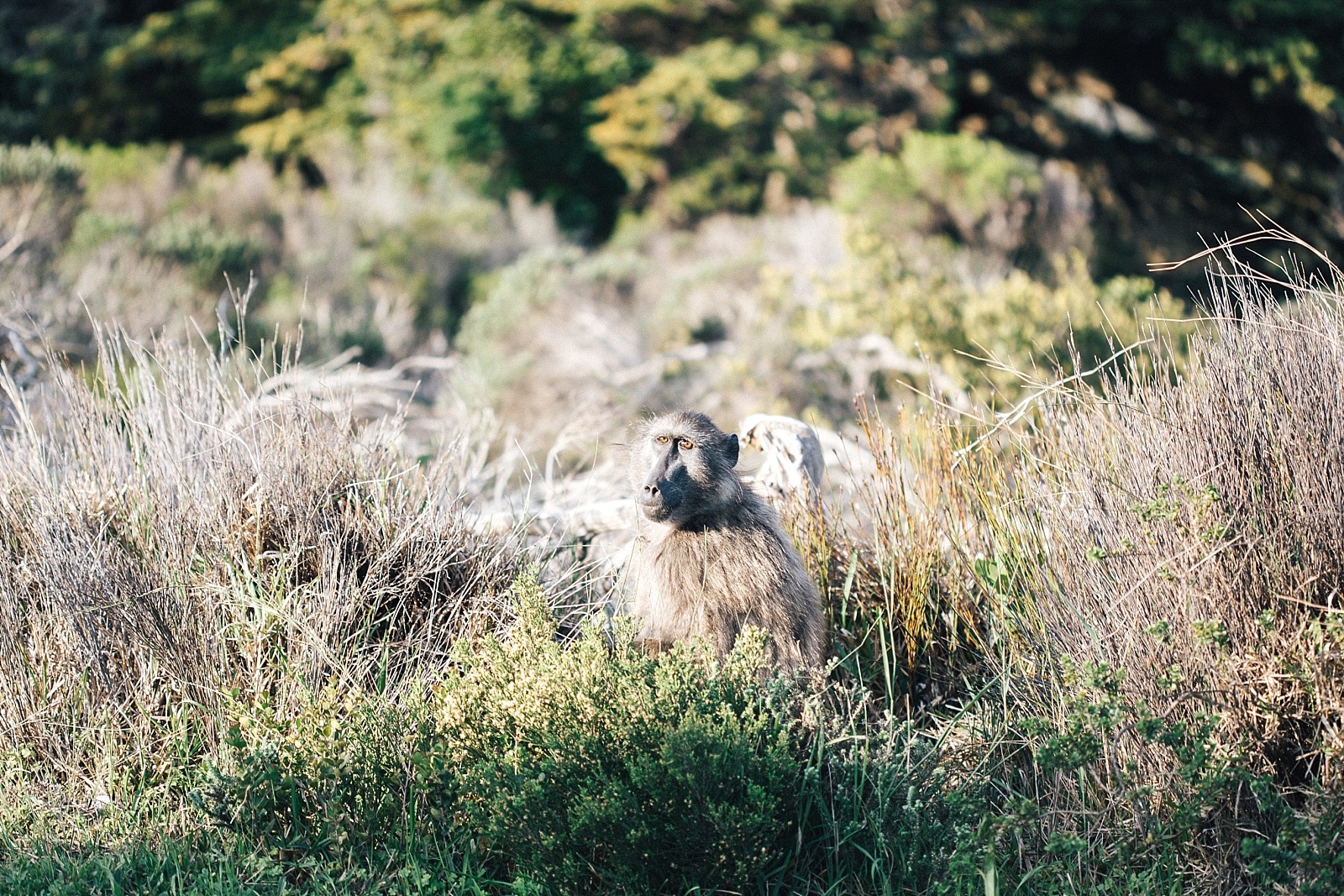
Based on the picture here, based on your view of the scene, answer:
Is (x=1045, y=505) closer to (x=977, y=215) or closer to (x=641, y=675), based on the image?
(x=641, y=675)

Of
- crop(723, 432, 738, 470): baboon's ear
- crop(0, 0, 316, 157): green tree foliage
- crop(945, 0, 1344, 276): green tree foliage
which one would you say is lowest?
crop(945, 0, 1344, 276): green tree foliage

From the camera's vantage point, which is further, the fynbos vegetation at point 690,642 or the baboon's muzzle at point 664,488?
the baboon's muzzle at point 664,488

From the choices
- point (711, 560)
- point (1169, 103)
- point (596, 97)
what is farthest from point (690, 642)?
point (1169, 103)

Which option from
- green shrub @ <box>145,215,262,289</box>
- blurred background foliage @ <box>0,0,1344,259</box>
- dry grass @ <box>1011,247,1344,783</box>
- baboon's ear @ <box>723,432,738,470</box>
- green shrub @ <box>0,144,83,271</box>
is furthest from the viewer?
blurred background foliage @ <box>0,0,1344,259</box>

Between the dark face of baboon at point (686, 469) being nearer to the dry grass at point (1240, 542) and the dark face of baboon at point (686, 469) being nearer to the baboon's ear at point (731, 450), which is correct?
the baboon's ear at point (731, 450)


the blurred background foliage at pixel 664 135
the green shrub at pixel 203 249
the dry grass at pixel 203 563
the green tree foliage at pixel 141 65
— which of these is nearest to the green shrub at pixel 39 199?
the blurred background foliage at pixel 664 135

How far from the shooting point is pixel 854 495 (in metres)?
4.86

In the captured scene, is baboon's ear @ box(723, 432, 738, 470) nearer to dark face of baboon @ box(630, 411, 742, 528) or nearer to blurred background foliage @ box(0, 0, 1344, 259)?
dark face of baboon @ box(630, 411, 742, 528)

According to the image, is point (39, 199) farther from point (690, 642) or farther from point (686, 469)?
point (690, 642)

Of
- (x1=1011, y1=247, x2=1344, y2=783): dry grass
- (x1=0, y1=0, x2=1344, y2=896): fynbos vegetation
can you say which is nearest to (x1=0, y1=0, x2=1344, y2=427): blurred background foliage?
(x1=0, y1=0, x2=1344, y2=896): fynbos vegetation

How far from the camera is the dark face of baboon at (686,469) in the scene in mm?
3932

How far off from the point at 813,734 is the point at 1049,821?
2.44ft

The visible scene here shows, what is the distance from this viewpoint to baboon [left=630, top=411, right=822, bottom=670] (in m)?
3.95

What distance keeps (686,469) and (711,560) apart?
321 millimetres
